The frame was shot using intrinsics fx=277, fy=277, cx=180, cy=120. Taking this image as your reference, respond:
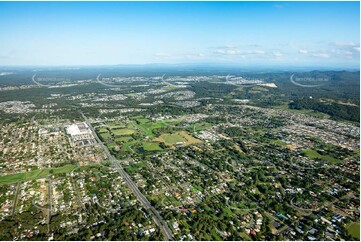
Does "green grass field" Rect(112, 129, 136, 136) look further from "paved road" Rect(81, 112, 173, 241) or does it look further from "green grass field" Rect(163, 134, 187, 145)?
"paved road" Rect(81, 112, 173, 241)

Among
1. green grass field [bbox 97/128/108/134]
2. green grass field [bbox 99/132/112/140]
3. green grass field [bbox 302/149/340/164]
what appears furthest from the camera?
green grass field [bbox 97/128/108/134]

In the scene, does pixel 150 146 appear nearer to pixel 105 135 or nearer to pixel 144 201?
pixel 105 135

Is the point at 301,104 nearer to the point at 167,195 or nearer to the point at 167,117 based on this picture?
the point at 167,117

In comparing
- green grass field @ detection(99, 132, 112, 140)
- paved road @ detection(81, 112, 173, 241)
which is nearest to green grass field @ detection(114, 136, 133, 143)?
green grass field @ detection(99, 132, 112, 140)

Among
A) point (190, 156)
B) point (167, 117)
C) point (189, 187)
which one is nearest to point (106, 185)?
point (189, 187)

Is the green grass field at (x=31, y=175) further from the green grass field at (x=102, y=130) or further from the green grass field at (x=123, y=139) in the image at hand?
the green grass field at (x=102, y=130)
